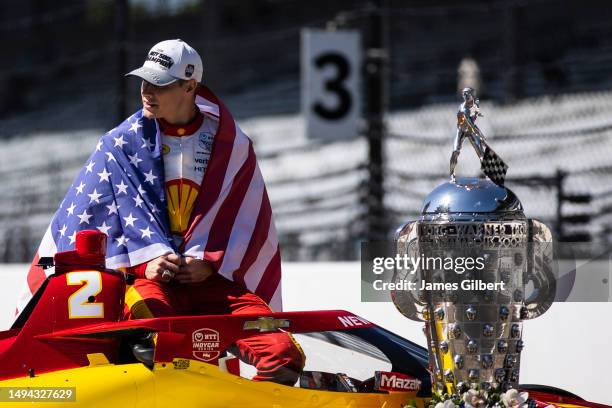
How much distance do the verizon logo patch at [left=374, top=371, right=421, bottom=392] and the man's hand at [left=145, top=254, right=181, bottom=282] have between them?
3.39 feet

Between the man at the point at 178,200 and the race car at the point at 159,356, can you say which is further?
the man at the point at 178,200

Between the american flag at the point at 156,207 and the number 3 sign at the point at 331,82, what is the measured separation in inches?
174

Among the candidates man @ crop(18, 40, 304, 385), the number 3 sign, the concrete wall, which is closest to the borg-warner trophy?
man @ crop(18, 40, 304, 385)

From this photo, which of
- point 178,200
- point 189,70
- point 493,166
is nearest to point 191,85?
point 189,70

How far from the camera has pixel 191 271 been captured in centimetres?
523

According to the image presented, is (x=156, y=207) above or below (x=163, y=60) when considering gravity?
below

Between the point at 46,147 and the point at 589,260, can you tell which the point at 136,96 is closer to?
the point at 46,147

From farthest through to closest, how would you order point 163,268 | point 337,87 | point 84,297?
point 337,87, point 163,268, point 84,297

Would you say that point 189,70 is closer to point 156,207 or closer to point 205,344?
point 156,207

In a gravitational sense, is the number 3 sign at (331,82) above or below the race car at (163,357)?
above

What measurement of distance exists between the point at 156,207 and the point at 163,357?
1226 mm

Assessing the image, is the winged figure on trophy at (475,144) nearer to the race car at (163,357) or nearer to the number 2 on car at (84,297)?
the race car at (163,357)

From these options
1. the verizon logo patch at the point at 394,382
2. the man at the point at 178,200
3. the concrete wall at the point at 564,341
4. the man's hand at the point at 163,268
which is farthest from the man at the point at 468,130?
the concrete wall at the point at 564,341

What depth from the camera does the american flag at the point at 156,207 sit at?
5363 millimetres
